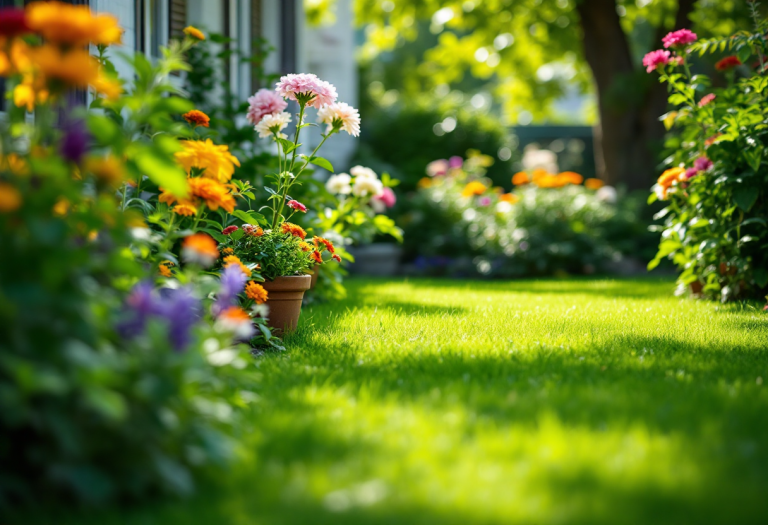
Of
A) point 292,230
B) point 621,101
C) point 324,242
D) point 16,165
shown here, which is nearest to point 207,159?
point 16,165

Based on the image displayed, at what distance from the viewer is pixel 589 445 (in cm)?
187

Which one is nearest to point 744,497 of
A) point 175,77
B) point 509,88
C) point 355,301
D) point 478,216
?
point 355,301

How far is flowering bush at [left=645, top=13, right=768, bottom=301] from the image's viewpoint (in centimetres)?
437

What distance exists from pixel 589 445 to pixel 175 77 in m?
5.19

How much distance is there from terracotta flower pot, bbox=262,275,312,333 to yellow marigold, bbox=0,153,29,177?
1807 mm

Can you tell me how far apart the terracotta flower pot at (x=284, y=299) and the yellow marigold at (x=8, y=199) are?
2.01 metres

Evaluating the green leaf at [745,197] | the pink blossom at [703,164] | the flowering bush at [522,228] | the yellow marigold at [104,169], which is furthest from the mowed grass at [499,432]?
the flowering bush at [522,228]

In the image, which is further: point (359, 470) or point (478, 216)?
point (478, 216)

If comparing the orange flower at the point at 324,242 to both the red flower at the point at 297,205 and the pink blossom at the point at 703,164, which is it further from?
the pink blossom at the point at 703,164

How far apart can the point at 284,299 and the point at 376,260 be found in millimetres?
5135

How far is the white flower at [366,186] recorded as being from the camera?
5055mm

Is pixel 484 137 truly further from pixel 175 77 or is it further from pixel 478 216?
pixel 175 77

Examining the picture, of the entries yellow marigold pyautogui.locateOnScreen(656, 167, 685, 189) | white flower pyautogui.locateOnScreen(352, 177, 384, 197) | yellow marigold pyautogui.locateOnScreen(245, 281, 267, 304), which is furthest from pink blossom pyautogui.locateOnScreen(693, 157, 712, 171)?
yellow marigold pyautogui.locateOnScreen(245, 281, 267, 304)

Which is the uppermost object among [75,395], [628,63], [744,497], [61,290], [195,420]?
[628,63]
